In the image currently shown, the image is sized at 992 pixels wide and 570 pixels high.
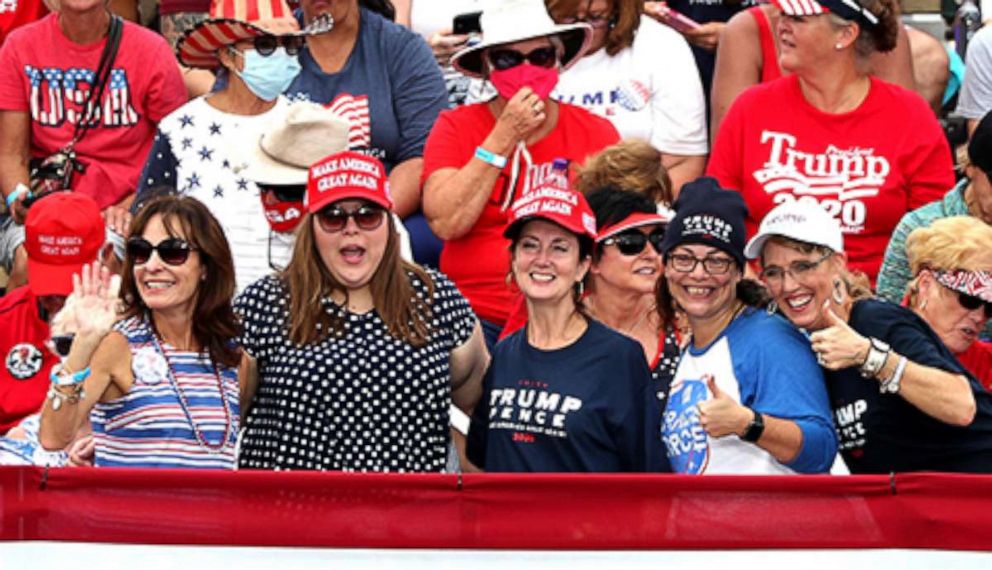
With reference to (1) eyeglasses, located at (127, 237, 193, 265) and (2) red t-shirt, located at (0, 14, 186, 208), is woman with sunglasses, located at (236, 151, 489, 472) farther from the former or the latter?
(2) red t-shirt, located at (0, 14, 186, 208)

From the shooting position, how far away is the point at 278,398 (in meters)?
5.65

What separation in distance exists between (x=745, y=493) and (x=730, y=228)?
3.78 feet

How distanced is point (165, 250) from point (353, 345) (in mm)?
662

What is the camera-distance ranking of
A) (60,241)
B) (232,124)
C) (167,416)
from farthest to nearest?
(232,124)
(60,241)
(167,416)

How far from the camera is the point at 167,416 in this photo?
5629mm

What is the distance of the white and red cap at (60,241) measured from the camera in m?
6.99

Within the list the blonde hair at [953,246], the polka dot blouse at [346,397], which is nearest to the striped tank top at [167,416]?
the polka dot blouse at [346,397]

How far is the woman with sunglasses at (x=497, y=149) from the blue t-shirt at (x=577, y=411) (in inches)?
53.3

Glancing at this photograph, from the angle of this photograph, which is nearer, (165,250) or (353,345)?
(353,345)

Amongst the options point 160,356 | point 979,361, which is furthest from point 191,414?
point 979,361

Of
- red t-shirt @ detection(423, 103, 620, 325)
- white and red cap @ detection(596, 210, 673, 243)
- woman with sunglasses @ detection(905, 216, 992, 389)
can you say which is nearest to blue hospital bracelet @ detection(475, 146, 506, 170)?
red t-shirt @ detection(423, 103, 620, 325)

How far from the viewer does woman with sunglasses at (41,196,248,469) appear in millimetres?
5473

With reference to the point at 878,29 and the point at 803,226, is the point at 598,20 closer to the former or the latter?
the point at 878,29

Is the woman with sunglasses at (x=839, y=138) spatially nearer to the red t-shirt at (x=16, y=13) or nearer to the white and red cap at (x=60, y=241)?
the white and red cap at (x=60, y=241)
